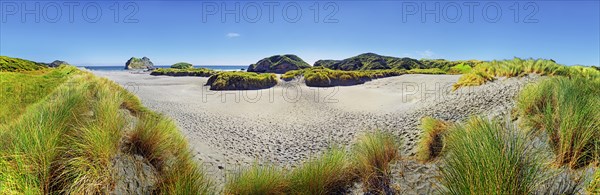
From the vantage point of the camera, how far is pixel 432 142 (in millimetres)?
4316

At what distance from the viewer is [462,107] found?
7109mm

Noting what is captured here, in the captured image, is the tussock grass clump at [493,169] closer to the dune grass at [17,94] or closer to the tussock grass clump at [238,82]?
the dune grass at [17,94]

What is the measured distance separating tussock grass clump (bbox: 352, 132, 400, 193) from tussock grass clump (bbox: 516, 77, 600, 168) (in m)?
1.83

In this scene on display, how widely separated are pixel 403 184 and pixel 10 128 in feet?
15.9

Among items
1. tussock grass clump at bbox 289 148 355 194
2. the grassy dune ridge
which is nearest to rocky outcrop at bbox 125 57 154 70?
the grassy dune ridge

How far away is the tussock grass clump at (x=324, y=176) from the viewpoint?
3422 mm

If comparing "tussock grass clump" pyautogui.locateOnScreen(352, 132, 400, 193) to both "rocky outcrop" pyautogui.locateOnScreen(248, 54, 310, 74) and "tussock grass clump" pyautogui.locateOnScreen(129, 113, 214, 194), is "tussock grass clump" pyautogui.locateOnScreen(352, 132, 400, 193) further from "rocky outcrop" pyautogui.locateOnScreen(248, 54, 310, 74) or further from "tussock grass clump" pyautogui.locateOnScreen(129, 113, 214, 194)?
"rocky outcrop" pyautogui.locateOnScreen(248, 54, 310, 74)

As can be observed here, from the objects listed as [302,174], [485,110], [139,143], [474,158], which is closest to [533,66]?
[485,110]

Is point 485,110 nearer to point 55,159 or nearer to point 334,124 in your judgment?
point 334,124

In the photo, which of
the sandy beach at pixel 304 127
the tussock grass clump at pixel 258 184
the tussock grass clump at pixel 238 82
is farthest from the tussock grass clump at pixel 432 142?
the tussock grass clump at pixel 238 82

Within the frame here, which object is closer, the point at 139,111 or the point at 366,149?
the point at 366,149

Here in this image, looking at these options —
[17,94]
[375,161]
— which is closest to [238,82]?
[17,94]

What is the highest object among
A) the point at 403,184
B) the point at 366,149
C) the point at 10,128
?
the point at 10,128

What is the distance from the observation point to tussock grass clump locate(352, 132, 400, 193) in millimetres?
3613
